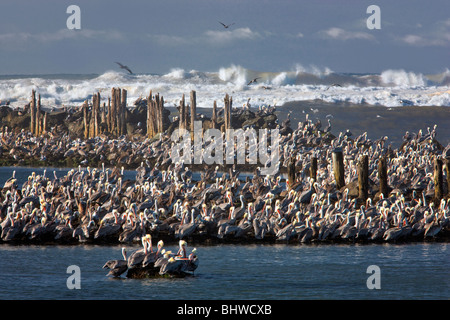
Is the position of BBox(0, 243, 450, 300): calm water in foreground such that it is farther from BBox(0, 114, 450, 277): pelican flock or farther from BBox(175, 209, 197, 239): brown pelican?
BBox(175, 209, 197, 239): brown pelican

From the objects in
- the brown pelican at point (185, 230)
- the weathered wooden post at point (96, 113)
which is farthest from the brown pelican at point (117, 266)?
the weathered wooden post at point (96, 113)

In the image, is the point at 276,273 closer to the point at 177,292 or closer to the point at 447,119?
the point at 177,292

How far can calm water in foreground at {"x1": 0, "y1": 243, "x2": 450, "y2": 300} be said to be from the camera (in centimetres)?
1927

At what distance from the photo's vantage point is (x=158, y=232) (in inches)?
1051

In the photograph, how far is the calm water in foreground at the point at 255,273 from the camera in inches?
758

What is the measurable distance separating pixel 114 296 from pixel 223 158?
36.7 meters

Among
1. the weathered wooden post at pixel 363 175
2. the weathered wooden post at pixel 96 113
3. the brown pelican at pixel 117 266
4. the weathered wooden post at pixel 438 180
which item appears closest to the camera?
the brown pelican at pixel 117 266

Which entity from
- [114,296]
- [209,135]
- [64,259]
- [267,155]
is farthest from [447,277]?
[209,135]

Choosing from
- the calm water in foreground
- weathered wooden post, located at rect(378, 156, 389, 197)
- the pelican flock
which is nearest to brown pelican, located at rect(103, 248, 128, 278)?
the pelican flock

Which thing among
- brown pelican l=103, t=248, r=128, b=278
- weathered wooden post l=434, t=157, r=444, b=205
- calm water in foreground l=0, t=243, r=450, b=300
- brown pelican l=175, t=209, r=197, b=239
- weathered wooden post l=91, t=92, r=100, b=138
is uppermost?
weathered wooden post l=91, t=92, r=100, b=138

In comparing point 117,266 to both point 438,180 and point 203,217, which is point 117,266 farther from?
point 438,180

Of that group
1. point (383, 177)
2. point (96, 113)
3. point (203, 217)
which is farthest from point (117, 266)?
point (96, 113)

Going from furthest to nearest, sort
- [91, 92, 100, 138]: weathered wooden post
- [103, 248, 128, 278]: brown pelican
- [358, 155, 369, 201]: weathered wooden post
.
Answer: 1. [91, 92, 100, 138]: weathered wooden post
2. [358, 155, 369, 201]: weathered wooden post
3. [103, 248, 128, 278]: brown pelican

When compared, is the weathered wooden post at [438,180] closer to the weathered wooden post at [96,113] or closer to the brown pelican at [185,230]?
the brown pelican at [185,230]
